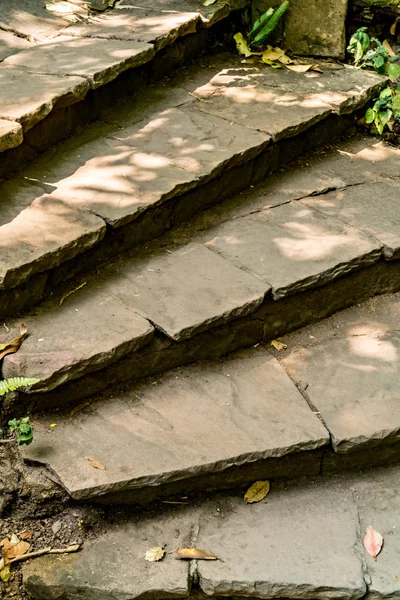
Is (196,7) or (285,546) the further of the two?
(196,7)

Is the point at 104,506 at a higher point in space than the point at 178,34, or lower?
lower

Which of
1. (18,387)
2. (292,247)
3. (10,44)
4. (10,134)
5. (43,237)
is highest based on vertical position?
(10,44)

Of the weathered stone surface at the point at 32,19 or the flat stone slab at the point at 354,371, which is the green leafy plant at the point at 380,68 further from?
the weathered stone surface at the point at 32,19

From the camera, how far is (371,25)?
483cm

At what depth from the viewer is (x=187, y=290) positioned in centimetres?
329

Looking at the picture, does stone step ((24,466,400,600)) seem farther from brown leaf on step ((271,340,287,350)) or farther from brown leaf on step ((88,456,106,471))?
brown leaf on step ((271,340,287,350))

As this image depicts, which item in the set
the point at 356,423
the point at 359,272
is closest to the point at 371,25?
the point at 359,272

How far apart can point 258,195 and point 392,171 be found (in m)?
0.80

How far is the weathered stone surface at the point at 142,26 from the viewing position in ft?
13.8

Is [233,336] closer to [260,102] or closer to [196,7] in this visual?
[260,102]

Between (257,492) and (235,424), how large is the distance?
0.92 feet

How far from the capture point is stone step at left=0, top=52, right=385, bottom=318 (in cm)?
318

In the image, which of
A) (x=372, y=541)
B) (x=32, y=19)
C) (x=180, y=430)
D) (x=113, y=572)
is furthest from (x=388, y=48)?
(x=113, y=572)

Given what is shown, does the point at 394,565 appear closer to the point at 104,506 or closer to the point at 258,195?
the point at 104,506
